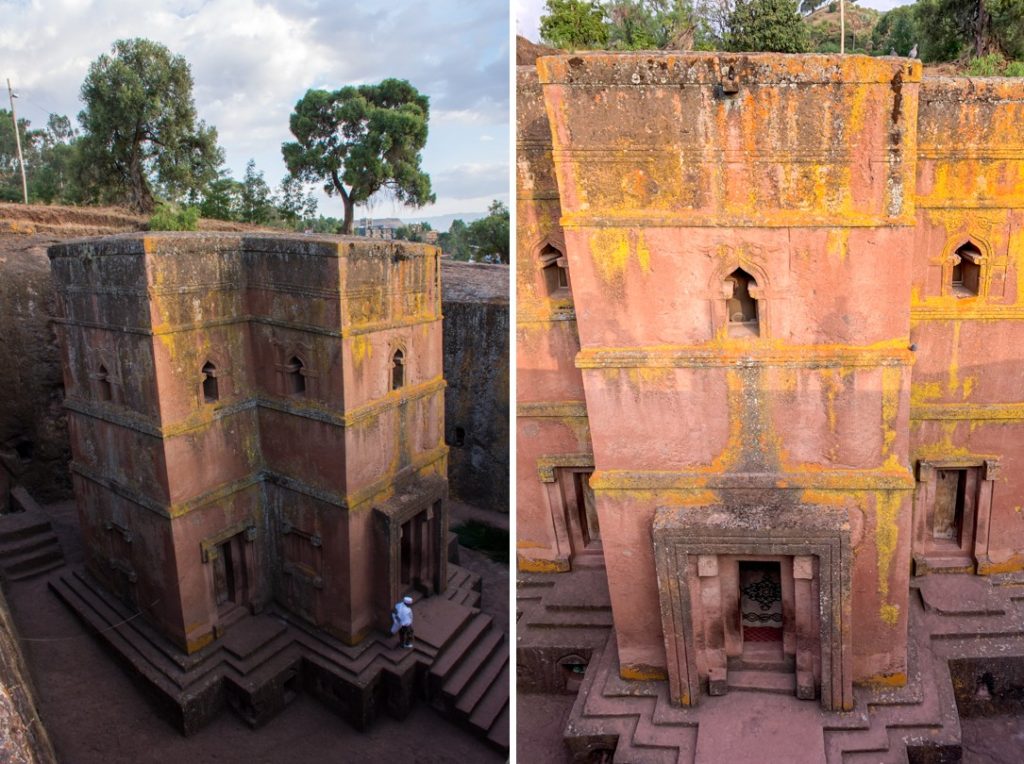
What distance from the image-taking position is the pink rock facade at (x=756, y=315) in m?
5.66

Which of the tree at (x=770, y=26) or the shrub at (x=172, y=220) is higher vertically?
the tree at (x=770, y=26)

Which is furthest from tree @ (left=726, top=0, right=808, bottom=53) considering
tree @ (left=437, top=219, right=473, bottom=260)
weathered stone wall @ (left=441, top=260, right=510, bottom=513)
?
weathered stone wall @ (left=441, top=260, right=510, bottom=513)

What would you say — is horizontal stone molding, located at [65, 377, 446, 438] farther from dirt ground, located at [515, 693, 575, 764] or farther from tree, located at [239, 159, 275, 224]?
tree, located at [239, 159, 275, 224]

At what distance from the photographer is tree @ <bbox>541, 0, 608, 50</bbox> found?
2139 centimetres

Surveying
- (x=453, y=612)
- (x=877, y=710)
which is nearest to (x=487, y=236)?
(x=453, y=612)

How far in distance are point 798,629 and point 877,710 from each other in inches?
43.0

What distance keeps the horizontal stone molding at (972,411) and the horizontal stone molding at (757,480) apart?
104 inches

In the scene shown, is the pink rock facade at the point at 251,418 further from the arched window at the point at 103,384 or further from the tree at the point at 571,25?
the tree at the point at 571,25

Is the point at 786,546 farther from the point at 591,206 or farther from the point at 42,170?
the point at 42,170

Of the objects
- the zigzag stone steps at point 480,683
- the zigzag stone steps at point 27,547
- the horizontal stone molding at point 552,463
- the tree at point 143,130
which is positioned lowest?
the zigzag stone steps at point 480,683

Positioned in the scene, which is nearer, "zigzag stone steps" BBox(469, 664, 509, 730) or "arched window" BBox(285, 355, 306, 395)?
"arched window" BBox(285, 355, 306, 395)

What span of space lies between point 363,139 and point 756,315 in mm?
20187

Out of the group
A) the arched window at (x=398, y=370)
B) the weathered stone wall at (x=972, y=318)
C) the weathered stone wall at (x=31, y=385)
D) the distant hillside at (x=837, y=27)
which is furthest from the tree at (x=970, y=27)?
the weathered stone wall at (x=31, y=385)

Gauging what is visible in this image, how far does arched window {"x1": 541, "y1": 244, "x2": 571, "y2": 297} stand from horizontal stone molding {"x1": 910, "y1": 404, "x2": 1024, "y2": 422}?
4.21 metres
